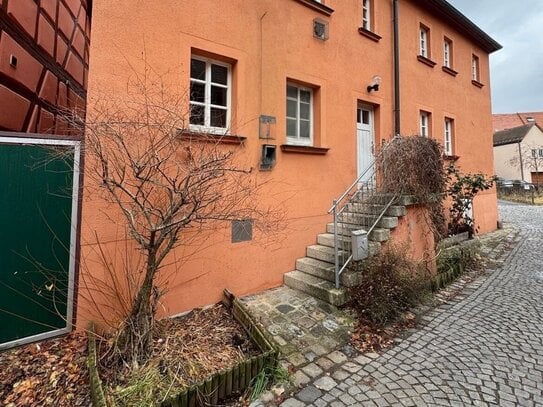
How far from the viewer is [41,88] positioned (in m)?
5.29

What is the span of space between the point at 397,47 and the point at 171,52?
6.27 m

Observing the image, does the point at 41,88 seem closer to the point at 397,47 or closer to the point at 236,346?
the point at 236,346

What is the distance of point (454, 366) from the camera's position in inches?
127

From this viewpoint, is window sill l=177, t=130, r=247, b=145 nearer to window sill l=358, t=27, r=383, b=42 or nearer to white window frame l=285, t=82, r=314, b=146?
white window frame l=285, t=82, r=314, b=146

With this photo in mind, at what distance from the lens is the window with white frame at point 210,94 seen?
4668mm

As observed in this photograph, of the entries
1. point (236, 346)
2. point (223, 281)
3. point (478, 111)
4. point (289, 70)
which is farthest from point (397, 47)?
point (236, 346)

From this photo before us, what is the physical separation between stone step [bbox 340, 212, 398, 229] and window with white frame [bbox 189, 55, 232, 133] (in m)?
2.96

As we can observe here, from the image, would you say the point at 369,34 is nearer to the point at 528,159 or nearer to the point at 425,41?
the point at 425,41

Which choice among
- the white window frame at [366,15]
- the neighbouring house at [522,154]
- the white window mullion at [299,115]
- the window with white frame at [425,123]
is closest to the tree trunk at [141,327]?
the white window mullion at [299,115]

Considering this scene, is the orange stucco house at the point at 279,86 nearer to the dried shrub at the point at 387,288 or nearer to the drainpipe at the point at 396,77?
the drainpipe at the point at 396,77

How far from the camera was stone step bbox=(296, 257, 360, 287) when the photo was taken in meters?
4.55

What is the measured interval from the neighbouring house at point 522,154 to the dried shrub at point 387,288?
37148mm

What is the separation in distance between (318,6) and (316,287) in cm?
566

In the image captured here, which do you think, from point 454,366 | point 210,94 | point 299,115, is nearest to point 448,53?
point 299,115
